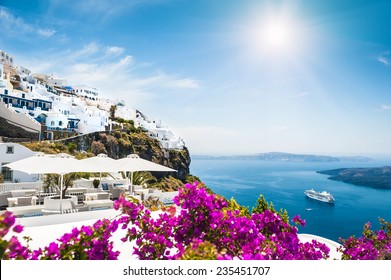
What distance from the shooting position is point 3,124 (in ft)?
72.9

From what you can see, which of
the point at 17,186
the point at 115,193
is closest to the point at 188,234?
the point at 115,193

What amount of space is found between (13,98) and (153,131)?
2486 centimetres

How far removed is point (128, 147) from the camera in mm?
38812

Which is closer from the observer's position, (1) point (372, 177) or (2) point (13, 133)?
(2) point (13, 133)

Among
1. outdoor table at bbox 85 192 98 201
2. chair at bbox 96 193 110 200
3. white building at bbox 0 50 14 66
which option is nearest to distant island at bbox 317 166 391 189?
chair at bbox 96 193 110 200

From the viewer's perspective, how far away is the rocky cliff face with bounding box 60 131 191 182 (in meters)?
36.0

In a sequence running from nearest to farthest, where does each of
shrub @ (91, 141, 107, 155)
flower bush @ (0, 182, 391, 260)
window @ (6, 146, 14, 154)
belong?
flower bush @ (0, 182, 391, 260) < window @ (6, 146, 14, 154) < shrub @ (91, 141, 107, 155)

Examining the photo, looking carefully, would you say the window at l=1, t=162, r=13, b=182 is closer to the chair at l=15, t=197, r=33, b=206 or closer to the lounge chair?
the chair at l=15, t=197, r=33, b=206

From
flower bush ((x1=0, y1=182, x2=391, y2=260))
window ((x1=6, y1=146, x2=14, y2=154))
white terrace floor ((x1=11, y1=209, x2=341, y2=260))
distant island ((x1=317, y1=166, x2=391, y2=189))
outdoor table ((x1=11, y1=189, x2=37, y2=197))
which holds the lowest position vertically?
distant island ((x1=317, y1=166, x2=391, y2=189))

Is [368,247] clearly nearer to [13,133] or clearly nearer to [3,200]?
[3,200]

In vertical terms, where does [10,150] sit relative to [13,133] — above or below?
below

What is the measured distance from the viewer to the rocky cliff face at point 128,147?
36.0 m

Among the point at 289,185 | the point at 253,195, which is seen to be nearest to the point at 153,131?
the point at 253,195

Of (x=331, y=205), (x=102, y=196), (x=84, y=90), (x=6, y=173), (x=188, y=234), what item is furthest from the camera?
(x=84, y=90)
